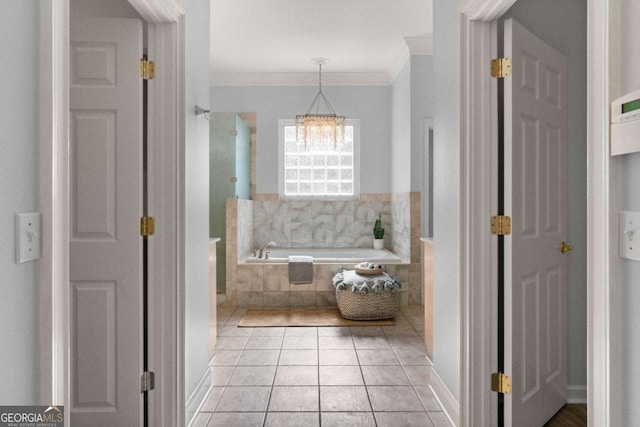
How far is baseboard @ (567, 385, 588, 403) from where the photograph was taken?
243 centimetres

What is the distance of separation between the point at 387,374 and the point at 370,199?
317 centimetres

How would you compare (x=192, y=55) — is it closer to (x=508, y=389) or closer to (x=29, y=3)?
(x=29, y=3)

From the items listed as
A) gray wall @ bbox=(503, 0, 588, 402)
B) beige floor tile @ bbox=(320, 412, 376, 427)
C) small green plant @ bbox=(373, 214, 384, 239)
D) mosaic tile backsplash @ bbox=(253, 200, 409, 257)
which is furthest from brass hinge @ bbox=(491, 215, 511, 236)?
mosaic tile backsplash @ bbox=(253, 200, 409, 257)

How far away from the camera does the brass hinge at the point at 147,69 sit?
6.39 ft

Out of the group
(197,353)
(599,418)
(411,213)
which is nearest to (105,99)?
(197,353)

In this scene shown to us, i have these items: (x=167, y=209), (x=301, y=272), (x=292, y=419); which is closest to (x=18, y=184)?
(x=167, y=209)

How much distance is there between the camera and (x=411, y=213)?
4875 millimetres

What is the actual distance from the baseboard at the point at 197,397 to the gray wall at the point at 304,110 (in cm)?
348

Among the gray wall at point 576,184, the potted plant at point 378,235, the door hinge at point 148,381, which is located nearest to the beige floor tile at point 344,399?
the door hinge at point 148,381

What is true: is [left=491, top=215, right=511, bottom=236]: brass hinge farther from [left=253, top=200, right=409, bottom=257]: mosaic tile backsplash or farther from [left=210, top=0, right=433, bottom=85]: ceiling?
[left=253, top=200, right=409, bottom=257]: mosaic tile backsplash

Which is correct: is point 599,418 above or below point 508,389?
above

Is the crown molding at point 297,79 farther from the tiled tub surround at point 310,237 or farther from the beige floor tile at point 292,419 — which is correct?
the beige floor tile at point 292,419

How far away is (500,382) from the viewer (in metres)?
1.94

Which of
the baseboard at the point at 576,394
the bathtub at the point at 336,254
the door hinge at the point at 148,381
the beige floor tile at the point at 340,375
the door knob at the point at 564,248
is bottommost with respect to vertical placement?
the beige floor tile at the point at 340,375
